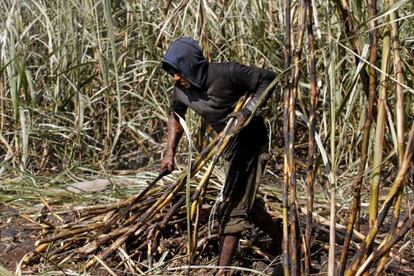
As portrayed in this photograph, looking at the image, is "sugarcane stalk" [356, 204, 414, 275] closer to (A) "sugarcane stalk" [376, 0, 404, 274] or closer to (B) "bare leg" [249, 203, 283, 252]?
(A) "sugarcane stalk" [376, 0, 404, 274]

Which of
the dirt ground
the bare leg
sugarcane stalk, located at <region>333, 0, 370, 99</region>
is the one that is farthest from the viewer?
the dirt ground

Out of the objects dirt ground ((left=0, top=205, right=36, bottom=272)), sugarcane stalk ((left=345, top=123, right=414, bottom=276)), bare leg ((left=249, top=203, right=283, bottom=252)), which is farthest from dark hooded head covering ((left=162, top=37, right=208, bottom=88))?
sugarcane stalk ((left=345, top=123, right=414, bottom=276))

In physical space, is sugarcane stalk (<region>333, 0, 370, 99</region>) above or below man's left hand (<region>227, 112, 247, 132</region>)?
above

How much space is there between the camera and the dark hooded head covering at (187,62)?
3.57 m

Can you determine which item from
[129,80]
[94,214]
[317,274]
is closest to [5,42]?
[129,80]

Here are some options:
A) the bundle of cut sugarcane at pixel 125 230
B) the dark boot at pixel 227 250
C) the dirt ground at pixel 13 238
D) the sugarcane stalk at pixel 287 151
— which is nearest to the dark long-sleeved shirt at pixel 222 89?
the bundle of cut sugarcane at pixel 125 230

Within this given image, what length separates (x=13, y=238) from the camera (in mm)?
4469

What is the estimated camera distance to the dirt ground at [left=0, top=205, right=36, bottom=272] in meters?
4.29

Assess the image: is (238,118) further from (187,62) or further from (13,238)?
(13,238)

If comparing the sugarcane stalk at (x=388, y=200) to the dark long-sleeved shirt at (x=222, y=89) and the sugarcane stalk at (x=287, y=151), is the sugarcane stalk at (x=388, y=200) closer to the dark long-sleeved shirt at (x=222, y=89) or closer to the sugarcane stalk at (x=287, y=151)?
the sugarcane stalk at (x=287, y=151)

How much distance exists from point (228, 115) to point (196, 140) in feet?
4.25

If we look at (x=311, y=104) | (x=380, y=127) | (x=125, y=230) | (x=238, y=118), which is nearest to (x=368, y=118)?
(x=380, y=127)

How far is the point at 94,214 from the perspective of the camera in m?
4.34

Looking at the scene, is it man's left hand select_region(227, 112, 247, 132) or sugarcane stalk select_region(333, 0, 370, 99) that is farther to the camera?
man's left hand select_region(227, 112, 247, 132)
